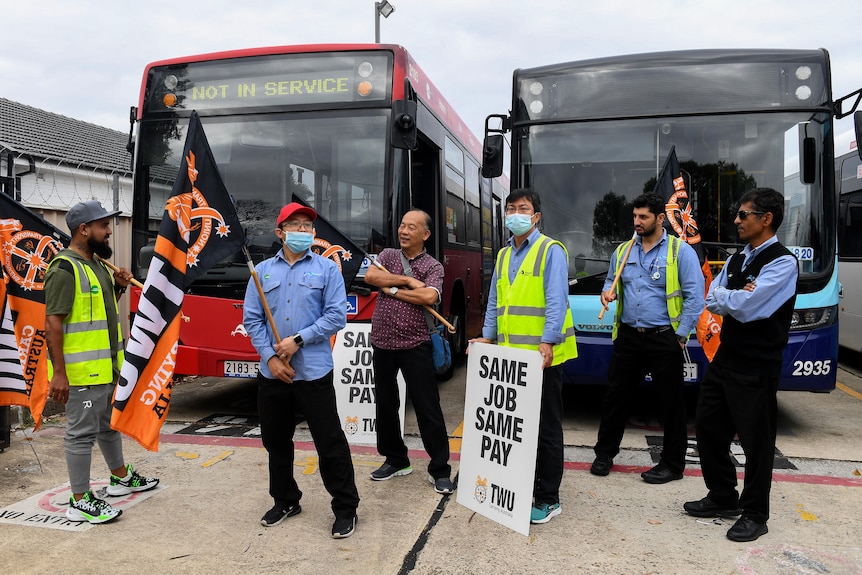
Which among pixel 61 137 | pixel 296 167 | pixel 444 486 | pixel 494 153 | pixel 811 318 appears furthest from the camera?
pixel 61 137

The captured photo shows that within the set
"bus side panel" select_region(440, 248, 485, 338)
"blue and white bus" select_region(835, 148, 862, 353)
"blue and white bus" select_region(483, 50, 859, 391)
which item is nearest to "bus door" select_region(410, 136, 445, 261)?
"bus side panel" select_region(440, 248, 485, 338)

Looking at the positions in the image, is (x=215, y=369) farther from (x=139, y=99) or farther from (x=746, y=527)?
(x=746, y=527)

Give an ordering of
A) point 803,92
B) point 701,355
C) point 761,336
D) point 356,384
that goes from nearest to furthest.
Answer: point 761,336, point 356,384, point 701,355, point 803,92

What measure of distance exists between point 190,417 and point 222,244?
3308mm

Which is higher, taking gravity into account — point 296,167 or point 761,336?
point 296,167

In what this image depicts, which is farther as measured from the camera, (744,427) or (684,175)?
(684,175)

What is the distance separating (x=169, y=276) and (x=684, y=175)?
14.4 feet

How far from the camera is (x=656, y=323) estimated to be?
4.59 m

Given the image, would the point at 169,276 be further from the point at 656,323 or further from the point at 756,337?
the point at 756,337

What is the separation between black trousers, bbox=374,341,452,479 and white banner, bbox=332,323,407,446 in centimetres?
83

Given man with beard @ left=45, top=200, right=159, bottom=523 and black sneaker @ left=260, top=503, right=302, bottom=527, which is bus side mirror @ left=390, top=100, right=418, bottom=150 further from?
black sneaker @ left=260, top=503, right=302, bottom=527

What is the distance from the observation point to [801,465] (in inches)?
200

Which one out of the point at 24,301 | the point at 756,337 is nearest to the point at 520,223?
the point at 756,337

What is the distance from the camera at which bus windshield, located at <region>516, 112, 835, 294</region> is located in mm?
5762
